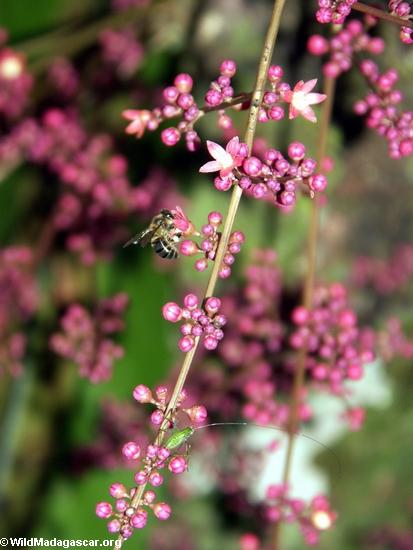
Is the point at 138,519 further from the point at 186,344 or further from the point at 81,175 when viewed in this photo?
the point at 81,175

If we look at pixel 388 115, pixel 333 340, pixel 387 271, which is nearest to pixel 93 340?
pixel 333 340

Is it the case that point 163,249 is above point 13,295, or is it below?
above

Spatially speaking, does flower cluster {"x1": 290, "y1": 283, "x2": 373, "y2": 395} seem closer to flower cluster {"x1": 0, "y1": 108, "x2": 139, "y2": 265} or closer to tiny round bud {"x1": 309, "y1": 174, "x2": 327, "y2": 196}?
tiny round bud {"x1": 309, "y1": 174, "x2": 327, "y2": 196}

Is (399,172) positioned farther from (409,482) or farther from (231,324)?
(409,482)

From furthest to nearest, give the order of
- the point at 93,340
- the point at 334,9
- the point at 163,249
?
the point at 93,340 → the point at 163,249 → the point at 334,9

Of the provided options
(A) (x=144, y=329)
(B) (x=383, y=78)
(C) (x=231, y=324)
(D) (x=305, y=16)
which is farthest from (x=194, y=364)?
(B) (x=383, y=78)

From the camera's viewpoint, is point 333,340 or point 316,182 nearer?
point 316,182

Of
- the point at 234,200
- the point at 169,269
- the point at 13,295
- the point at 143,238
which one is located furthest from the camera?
the point at 169,269
